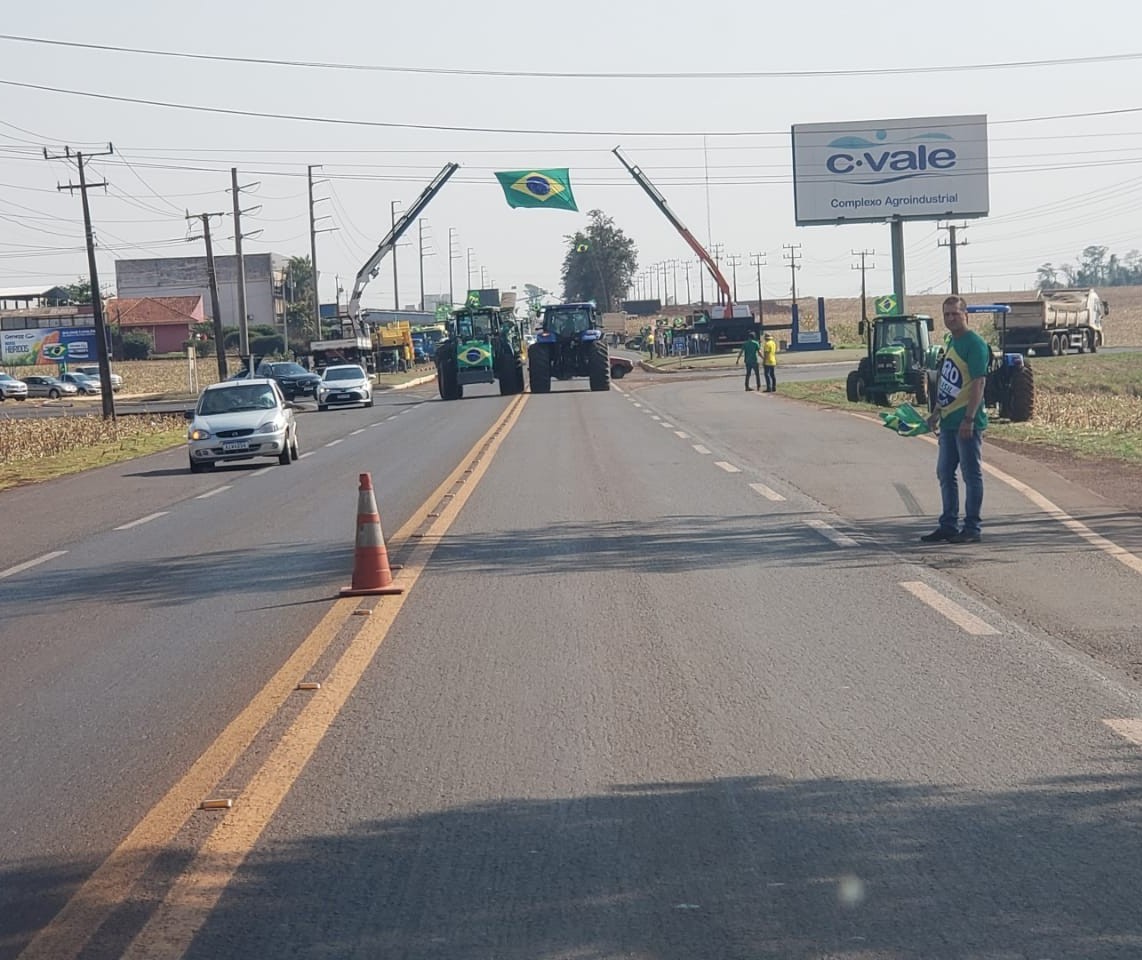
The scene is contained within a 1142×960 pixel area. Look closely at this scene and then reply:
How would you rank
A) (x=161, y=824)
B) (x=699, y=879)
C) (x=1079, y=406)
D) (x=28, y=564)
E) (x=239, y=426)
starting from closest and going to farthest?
(x=699, y=879) < (x=161, y=824) < (x=28, y=564) < (x=239, y=426) < (x=1079, y=406)

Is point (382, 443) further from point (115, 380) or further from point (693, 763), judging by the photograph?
point (115, 380)

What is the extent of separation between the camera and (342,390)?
5028 cm

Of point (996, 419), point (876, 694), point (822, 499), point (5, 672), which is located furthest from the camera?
point (996, 419)

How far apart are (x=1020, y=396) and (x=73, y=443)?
20.5m

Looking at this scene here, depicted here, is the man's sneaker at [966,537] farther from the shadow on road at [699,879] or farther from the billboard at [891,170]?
the billboard at [891,170]

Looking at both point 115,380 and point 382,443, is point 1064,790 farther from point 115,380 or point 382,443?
point 115,380

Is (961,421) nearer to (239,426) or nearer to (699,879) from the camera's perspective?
(699,879)

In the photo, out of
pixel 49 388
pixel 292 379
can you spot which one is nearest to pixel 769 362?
pixel 292 379

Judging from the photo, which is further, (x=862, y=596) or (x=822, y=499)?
(x=822, y=499)

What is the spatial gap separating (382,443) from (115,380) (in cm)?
5225

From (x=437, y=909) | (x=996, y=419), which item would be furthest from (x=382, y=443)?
(x=437, y=909)

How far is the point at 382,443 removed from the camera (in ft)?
99.9

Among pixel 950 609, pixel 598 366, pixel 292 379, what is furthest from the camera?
pixel 292 379

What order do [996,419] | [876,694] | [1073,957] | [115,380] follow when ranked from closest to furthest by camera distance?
[1073,957], [876,694], [996,419], [115,380]
